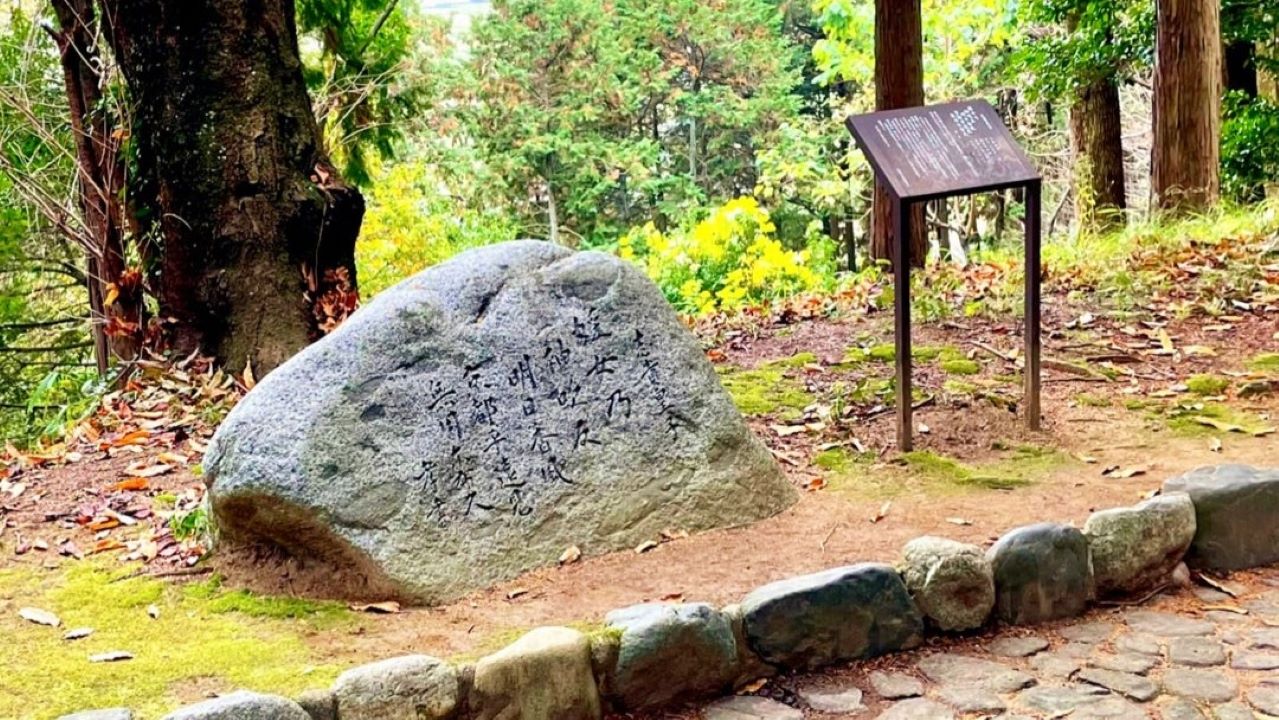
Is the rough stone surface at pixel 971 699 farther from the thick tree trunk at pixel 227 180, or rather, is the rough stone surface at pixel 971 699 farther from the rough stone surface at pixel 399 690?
the thick tree trunk at pixel 227 180

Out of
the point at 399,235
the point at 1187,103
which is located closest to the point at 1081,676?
the point at 1187,103

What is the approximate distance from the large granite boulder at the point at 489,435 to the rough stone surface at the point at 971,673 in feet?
3.35

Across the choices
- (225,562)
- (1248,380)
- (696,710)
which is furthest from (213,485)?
(1248,380)

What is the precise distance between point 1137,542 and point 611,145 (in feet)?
58.2

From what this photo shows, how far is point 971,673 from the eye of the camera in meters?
3.03

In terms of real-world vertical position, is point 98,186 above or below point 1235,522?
above

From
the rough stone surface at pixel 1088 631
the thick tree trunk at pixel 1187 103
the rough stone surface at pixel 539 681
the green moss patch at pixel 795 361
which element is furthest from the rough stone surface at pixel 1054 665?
the thick tree trunk at pixel 1187 103

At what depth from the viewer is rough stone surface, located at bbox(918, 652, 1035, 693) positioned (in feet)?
9.65

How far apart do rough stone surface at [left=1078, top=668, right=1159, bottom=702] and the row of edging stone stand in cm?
37

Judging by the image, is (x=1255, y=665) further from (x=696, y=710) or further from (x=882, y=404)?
(x=882, y=404)

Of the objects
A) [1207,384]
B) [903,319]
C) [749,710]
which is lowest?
[749,710]

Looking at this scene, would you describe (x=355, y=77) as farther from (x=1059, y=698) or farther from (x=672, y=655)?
(x=1059, y=698)

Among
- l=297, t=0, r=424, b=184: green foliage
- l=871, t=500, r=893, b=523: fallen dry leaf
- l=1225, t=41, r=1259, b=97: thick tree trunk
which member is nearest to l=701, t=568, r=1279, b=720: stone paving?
l=871, t=500, r=893, b=523: fallen dry leaf

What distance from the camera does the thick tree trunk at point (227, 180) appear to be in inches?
223
